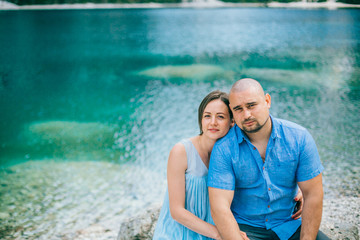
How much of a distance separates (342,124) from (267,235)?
6.18 m

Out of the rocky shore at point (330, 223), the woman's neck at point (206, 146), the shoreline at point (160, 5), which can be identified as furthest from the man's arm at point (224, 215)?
the shoreline at point (160, 5)

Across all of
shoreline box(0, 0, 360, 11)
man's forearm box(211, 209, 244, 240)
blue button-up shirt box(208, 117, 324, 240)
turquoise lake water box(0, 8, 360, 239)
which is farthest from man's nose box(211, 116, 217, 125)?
shoreline box(0, 0, 360, 11)

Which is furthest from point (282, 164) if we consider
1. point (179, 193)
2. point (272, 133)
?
point (179, 193)

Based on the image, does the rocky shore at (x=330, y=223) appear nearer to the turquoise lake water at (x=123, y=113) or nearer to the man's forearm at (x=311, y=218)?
the man's forearm at (x=311, y=218)

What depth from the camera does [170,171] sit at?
2.15m

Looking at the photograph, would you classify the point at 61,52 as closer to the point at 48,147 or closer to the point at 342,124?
the point at 48,147

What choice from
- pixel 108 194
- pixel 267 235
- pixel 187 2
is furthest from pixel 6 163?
Answer: pixel 187 2

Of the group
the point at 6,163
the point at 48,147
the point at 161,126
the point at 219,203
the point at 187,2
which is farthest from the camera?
the point at 187,2

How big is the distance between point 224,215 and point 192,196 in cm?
30

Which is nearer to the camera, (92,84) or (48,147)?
(48,147)

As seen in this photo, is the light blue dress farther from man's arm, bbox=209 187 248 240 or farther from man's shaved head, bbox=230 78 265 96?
man's shaved head, bbox=230 78 265 96

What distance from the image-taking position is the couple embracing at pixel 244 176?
2.04 metres

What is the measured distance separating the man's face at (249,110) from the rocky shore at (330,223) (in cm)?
119

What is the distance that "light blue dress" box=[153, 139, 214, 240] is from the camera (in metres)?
2.18
